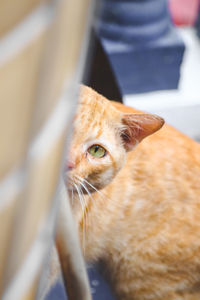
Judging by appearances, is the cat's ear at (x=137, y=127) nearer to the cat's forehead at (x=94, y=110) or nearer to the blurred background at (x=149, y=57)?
the cat's forehead at (x=94, y=110)

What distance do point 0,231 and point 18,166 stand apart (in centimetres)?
2

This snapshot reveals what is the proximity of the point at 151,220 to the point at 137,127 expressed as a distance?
0.59 feet

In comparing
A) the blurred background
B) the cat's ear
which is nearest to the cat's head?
the cat's ear

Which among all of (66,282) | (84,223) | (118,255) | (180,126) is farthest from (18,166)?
(180,126)

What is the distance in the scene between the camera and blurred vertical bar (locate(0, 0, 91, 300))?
135mm

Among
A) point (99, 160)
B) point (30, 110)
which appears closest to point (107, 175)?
point (99, 160)

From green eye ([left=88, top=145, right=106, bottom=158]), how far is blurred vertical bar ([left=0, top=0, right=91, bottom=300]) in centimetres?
42

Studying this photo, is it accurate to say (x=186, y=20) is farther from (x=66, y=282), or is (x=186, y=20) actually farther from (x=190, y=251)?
(x=66, y=282)

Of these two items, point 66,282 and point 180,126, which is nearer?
point 66,282

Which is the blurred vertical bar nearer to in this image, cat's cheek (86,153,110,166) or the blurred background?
cat's cheek (86,153,110,166)

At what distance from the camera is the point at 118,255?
2.31 ft

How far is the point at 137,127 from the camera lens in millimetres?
584

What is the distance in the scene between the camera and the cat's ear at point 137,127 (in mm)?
556

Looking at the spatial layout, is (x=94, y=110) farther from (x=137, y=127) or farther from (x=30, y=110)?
Answer: (x=30, y=110)
